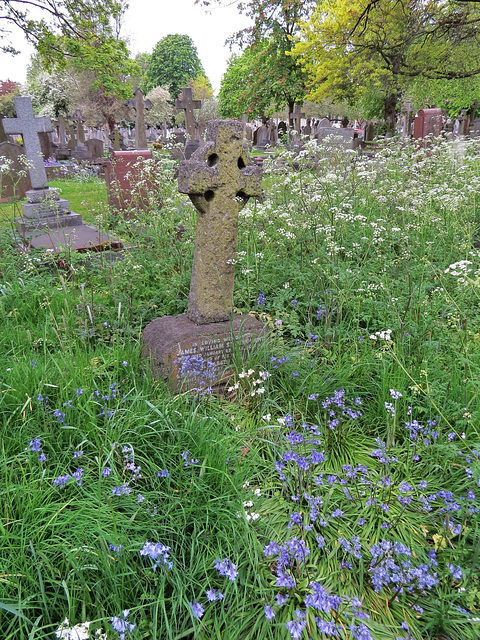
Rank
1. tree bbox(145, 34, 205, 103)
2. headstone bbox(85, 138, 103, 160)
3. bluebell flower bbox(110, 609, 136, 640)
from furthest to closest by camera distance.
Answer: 1. tree bbox(145, 34, 205, 103)
2. headstone bbox(85, 138, 103, 160)
3. bluebell flower bbox(110, 609, 136, 640)

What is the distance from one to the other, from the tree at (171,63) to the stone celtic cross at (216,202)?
6564 cm

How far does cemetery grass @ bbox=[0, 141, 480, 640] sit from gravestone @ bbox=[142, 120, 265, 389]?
A: 213 millimetres

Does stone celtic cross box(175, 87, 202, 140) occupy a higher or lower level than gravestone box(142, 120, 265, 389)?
higher

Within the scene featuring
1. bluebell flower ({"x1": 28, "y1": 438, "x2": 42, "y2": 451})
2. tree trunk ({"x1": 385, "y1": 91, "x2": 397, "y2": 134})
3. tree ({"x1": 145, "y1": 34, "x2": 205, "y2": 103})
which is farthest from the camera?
tree ({"x1": 145, "y1": 34, "x2": 205, "y2": 103})

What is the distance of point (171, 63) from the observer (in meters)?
61.4

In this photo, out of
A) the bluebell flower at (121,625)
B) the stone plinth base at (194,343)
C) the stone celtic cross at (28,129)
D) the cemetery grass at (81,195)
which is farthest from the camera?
the cemetery grass at (81,195)

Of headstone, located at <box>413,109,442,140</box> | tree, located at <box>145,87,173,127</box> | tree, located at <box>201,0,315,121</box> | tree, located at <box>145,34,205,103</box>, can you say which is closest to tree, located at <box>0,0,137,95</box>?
headstone, located at <box>413,109,442,140</box>

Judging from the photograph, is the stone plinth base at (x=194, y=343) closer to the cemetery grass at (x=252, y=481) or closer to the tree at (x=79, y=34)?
the cemetery grass at (x=252, y=481)

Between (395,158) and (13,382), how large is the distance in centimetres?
661

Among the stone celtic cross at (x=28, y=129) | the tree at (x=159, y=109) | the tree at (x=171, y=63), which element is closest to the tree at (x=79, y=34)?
the stone celtic cross at (x=28, y=129)

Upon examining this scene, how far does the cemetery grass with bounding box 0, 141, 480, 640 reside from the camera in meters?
1.65

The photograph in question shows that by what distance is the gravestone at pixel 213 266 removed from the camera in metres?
3.23

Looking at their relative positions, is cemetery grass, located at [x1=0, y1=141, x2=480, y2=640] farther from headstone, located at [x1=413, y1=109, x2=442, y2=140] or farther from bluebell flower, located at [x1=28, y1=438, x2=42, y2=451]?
headstone, located at [x1=413, y1=109, x2=442, y2=140]

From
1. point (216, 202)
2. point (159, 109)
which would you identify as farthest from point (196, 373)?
point (159, 109)
